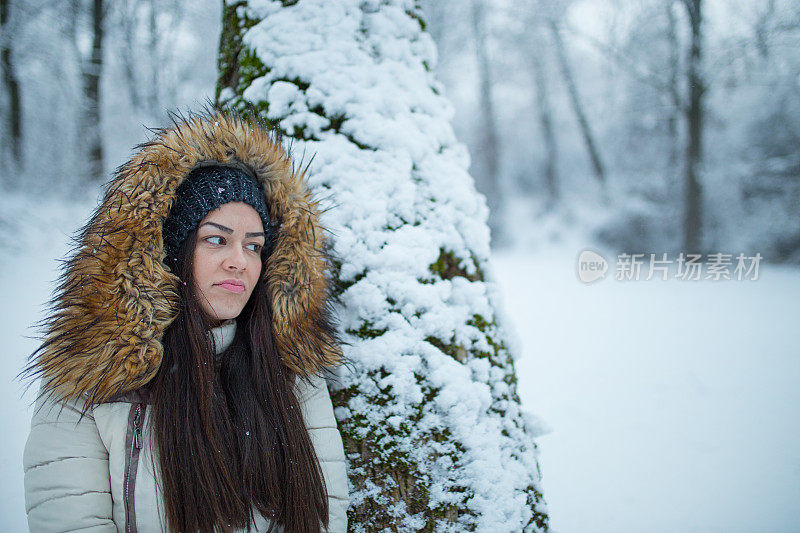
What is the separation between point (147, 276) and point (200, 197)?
12.2 inches

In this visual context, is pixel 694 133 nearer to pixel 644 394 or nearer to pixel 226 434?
pixel 644 394

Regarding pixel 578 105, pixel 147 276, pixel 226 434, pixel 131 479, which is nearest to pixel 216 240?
pixel 147 276

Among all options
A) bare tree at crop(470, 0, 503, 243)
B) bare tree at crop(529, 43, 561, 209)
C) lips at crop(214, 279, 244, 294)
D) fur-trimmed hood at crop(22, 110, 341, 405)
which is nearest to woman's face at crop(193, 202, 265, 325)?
lips at crop(214, 279, 244, 294)

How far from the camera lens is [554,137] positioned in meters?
17.5

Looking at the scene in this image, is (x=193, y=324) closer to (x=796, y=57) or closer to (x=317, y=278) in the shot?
(x=317, y=278)

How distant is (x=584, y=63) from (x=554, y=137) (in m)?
3.01

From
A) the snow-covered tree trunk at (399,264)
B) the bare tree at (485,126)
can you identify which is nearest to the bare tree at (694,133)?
the bare tree at (485,126)

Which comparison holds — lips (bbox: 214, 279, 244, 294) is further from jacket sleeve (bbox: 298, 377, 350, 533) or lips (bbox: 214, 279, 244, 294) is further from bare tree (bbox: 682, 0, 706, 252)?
bare tree (bbox: 682, 0, 706, 252)

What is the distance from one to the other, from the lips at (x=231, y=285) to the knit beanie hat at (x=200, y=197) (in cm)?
20

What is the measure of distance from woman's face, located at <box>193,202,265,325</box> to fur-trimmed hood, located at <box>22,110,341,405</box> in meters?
0.10

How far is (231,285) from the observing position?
1.58 meters

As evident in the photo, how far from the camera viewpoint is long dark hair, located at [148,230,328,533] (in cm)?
145

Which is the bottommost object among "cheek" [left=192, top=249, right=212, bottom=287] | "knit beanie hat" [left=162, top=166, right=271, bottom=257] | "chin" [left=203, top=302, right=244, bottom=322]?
"chin" [left=203, top=302, right=244, bottom=322]

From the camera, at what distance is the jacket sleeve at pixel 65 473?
129 centimetres
